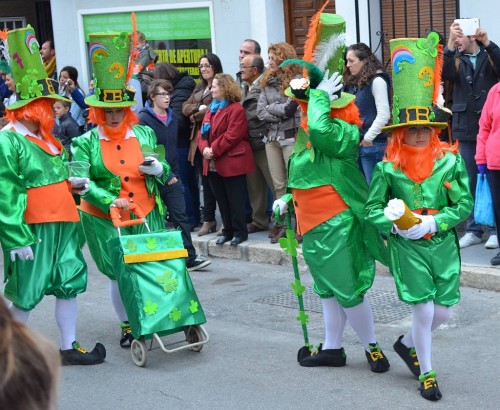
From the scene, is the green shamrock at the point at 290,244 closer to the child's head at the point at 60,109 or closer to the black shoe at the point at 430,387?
the black shoe at the point at 430,387

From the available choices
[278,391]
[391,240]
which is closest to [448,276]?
[391,240]

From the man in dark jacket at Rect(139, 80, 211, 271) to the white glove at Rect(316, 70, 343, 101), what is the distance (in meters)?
2.96

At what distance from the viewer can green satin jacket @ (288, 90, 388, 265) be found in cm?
559

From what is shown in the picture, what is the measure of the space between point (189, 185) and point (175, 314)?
167 inches

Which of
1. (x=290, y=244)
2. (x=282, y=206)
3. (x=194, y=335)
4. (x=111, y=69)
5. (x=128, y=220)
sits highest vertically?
(x=111, y=69)

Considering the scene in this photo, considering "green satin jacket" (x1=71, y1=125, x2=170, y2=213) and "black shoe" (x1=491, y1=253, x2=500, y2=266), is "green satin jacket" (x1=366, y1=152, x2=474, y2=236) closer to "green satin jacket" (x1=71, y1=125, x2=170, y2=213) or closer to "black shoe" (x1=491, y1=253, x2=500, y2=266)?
"green satin jacket" (x1=71, y1=125, x2=170, y2=213)

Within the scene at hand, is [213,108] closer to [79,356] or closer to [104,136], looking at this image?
[104,136]

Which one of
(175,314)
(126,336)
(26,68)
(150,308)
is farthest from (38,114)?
(126,336)

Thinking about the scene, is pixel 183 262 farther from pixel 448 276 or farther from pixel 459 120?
pixel 459 120

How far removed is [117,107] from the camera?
21.5 feet

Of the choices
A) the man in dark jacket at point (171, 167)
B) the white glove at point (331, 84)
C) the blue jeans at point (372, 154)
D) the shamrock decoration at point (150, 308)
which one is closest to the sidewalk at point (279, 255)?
the man in dark jacket at point (171, 167)

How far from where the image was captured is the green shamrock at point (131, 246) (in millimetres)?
6211

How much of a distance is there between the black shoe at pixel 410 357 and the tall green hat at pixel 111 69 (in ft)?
8.02

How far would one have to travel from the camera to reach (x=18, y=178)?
236 inches
